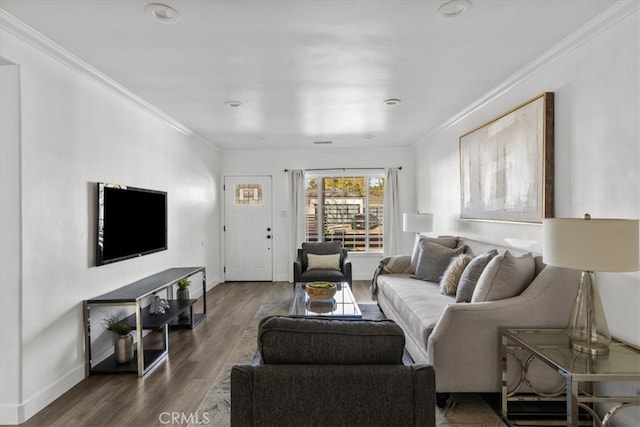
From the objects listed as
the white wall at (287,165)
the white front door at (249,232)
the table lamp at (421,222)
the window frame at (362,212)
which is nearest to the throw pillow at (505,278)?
the table lamp at (421,222)

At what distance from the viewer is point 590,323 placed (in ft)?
6.55

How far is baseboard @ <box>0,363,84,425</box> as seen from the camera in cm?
236

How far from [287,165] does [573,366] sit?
5.74m

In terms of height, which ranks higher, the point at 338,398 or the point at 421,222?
the point at 421,222

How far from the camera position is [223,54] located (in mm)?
2744

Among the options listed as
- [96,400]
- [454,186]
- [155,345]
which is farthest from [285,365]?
[454,186]

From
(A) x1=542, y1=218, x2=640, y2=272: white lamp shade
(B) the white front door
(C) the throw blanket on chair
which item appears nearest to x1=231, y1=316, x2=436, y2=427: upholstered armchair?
(A) x1=542, y1=218, x2=640, y2=272: white lamp shade

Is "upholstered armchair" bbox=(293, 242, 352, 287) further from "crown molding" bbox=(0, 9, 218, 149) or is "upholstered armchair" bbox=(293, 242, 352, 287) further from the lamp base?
the lamp base

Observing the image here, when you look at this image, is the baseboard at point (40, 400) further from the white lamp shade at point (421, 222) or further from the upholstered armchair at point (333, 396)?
the white lamp shade at point (421, 222)

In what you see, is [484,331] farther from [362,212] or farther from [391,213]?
[362,212]

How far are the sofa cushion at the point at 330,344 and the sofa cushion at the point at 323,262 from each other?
159 inches

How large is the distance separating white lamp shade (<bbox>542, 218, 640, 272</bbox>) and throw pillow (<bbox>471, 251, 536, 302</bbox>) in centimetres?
64

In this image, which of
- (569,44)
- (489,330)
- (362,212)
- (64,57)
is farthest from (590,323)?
(362,212)

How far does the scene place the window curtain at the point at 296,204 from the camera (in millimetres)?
6910
